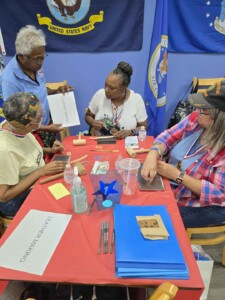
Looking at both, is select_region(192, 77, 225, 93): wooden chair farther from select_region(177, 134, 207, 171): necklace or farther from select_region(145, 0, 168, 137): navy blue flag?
select_region(177, 134, 207, 171): necklace

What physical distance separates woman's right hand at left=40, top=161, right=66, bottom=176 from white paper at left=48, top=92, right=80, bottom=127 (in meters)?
0.84

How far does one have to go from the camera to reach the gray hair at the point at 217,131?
1424 mm

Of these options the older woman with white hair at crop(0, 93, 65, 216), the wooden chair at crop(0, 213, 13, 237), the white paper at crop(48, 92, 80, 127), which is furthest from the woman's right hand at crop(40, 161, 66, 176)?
the white paper at crop(48, 92, 80, 127)

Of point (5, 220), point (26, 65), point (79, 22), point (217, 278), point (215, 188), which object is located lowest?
point (217, 278)

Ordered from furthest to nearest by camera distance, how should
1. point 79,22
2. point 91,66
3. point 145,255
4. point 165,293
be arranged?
point 91,66 < point 79,22 < point 145,255 < point 165,293

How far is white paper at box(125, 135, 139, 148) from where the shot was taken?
6.66 feet

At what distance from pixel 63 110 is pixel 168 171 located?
1.34m

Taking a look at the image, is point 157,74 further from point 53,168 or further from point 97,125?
point 53,168

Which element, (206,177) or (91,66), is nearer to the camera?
(206,177)

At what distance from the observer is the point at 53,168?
63.7 inches

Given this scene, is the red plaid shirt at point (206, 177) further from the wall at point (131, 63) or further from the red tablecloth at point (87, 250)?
the wall at point (131, 63)

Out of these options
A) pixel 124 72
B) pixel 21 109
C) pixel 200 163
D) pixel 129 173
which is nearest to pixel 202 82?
pixel 124 72

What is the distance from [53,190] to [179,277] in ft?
2.80

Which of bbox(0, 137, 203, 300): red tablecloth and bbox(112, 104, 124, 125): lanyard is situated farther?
bbox(112, 104, 124, 125): lanyard
